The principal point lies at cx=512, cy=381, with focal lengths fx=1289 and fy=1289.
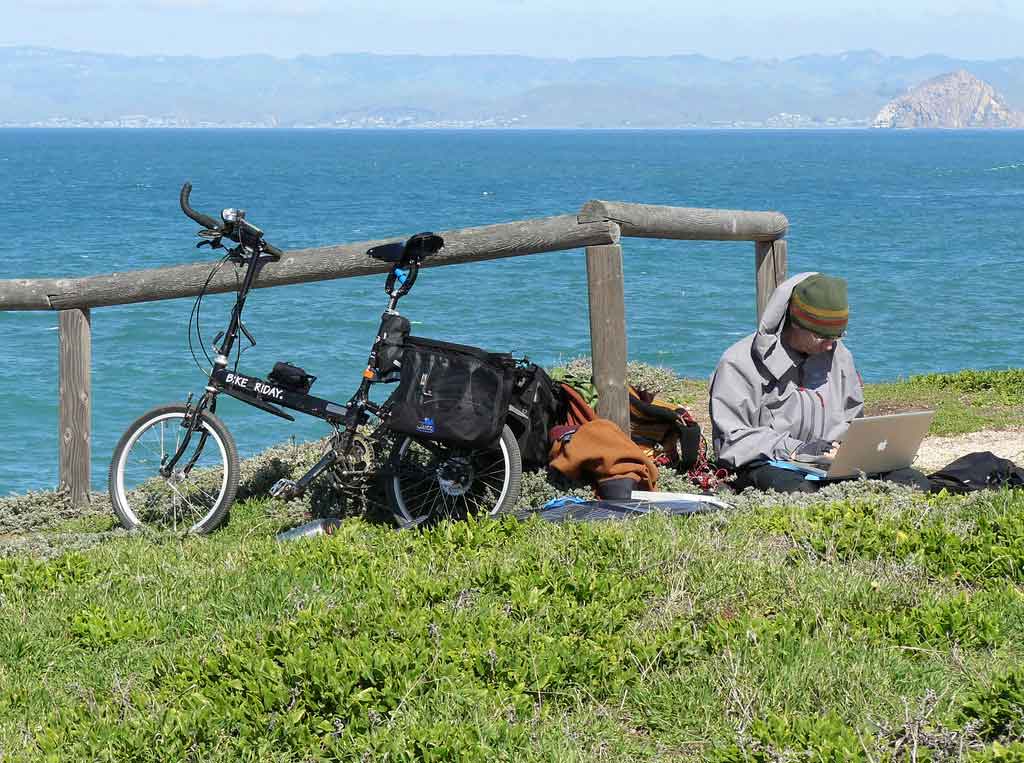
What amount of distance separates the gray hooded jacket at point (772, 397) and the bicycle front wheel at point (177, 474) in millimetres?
2651

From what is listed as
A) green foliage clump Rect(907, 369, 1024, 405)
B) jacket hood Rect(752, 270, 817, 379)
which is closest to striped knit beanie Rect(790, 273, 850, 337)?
jacket hood Rect(752, 270, 817, 379)

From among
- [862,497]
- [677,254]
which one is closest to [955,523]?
[862,497]

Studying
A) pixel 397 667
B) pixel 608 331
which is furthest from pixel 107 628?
pixel 608 331

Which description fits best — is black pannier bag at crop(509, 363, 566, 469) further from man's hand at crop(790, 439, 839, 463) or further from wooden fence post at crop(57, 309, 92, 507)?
wooden fence post at crop(57, 309, 92, 507)

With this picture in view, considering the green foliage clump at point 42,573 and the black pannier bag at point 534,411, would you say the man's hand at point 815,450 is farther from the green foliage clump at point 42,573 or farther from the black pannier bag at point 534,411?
the green foliage clump at point 42,573

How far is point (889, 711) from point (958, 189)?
326ft

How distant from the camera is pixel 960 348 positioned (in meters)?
27.6

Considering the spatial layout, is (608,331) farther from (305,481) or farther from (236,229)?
(236,229)

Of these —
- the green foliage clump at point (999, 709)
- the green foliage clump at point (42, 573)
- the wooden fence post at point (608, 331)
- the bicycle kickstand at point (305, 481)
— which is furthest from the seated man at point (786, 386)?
the green foliage clump at point (42, 573)

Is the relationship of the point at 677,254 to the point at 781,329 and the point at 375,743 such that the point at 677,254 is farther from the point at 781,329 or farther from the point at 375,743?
the point at 375,743

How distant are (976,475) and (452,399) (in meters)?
2.80

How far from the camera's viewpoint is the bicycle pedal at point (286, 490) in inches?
262

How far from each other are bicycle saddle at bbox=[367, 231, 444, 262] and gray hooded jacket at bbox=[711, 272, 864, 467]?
1.73 meters

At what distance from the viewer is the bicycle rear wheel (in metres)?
6.54
